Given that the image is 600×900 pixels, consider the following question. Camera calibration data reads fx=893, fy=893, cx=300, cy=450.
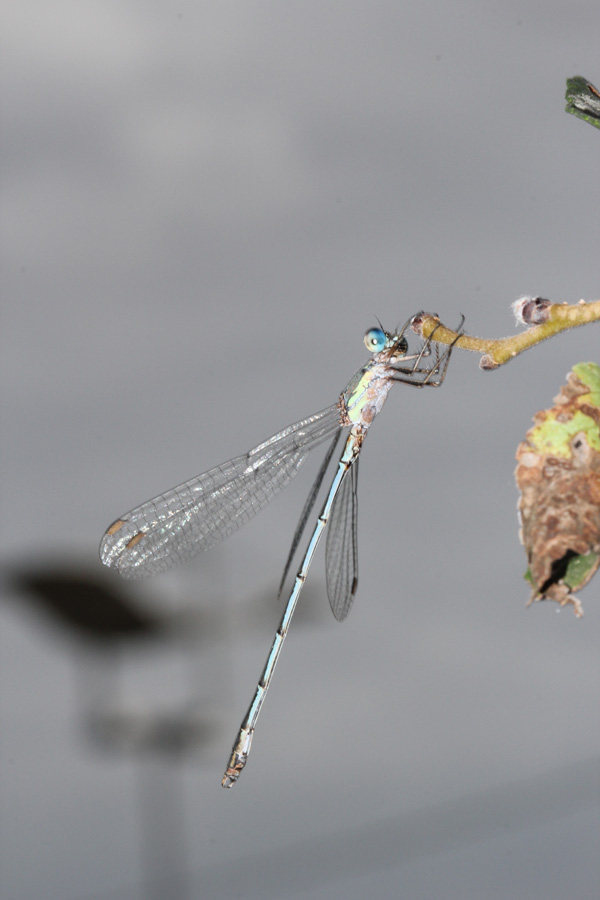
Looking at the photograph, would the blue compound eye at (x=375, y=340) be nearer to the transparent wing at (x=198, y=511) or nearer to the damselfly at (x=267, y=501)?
the damselfly at (x=267, y=501)

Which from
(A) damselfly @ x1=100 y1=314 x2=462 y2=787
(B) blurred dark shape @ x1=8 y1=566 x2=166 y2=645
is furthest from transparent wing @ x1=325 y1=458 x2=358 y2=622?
(B) blurred dark shape @ x1=8 y1=566 x2=166 y2=645

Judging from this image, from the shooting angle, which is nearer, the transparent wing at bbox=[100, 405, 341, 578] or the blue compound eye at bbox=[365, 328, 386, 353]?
the blue compound eye at bbox=[365, 328, 386, 353]

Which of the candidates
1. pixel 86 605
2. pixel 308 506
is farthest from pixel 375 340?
pixel 86 605

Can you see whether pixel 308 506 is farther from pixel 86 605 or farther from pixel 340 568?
pixel 86 605

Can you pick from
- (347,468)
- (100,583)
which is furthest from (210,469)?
(100,583)

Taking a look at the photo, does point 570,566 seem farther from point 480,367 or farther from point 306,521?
point 306,521

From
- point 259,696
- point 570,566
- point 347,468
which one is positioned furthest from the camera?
point 347,468

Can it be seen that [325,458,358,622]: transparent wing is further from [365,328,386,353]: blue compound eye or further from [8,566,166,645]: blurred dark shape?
[8,566,166,645]: blurred dark shape

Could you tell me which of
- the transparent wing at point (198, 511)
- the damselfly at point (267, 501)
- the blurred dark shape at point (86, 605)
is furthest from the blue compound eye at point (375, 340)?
the blurred dark shape at point (86, 605)
